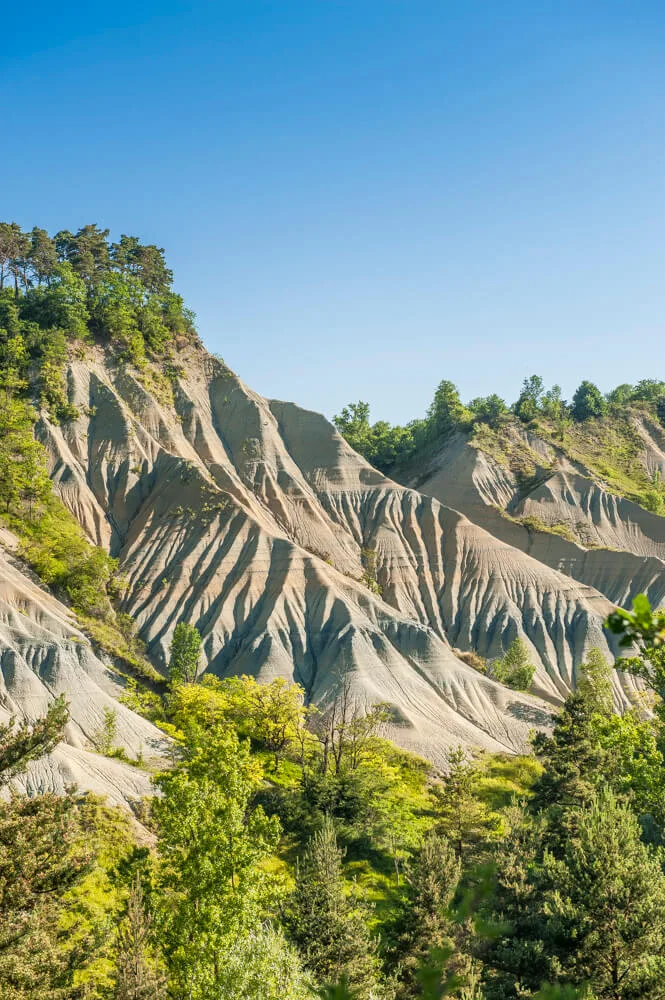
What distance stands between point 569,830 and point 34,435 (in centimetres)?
6310

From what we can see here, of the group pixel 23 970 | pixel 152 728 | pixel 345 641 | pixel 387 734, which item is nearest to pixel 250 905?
pixel 23 970

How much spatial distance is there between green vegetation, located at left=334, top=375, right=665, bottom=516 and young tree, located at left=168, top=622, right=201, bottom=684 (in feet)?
173

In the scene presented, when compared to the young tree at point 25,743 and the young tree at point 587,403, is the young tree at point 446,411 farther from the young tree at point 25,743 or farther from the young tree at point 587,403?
the young tree at point 25,743

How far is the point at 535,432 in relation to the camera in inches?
4200

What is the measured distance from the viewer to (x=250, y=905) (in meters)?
18.3

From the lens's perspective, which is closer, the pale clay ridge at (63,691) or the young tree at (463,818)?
the pale clay ridge at (63,691)

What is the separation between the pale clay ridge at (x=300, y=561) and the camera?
5894 centimetres

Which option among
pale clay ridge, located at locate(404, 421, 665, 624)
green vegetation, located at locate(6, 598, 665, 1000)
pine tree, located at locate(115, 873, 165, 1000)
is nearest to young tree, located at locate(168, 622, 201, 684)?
green vegetation, located at locate(6, 598, 665, 1000)

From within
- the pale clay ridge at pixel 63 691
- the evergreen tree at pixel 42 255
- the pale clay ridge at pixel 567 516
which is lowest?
the pale clay ridge at pixel 63 691

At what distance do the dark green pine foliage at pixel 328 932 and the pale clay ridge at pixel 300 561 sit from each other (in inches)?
1084

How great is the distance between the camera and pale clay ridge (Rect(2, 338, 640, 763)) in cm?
5894

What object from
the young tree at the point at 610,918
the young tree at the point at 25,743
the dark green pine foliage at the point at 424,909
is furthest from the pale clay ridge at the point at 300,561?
the young tree at the point at 25,743

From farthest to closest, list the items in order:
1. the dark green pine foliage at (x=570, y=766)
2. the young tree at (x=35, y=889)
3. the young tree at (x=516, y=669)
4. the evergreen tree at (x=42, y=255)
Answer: the evergreen tree at (x=42, y=255), the young tree at (x=516, y=669), the dark green pine foliage at (x=570, y=766), the young tree at (x=35, y=889)

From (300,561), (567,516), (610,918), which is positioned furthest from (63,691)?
(567,516)
